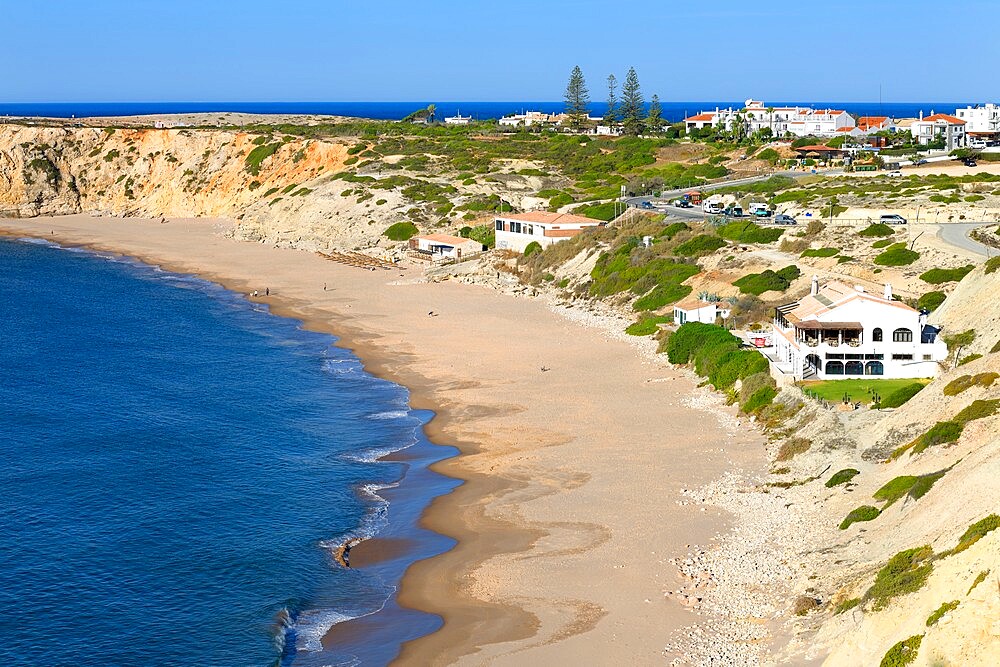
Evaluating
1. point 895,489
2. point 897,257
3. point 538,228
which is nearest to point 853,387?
point 895,489

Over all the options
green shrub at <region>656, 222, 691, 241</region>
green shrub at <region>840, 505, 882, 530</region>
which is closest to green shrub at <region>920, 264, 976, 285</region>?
green shrub at <region>656, 222, 691, 241</region>

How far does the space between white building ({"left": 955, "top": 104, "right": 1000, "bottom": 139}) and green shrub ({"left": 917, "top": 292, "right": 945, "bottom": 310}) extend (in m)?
68.5

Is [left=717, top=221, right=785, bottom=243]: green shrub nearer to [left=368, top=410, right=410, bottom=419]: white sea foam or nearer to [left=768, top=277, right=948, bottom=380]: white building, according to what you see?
[left=768, top=277, right=948, bottom=380]: white building

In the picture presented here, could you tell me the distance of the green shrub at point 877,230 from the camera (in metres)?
53.2

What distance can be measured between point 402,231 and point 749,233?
30.6m

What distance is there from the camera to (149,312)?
196 ft

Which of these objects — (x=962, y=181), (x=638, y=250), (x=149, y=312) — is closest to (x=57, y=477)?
(x=149, y=312)

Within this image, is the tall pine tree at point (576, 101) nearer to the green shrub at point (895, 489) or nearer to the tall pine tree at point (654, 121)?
the tall pine tree at point (654, 121)

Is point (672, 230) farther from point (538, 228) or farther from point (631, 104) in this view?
point (631, 104)

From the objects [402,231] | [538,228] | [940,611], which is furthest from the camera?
[402,231]

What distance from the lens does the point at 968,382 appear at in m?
29.2

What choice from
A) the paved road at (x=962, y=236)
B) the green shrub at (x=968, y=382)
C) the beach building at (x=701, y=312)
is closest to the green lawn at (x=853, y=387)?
the green shrub at (x=968, y=382)

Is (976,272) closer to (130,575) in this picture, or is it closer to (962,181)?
(130,575)

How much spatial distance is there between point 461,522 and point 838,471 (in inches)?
380
